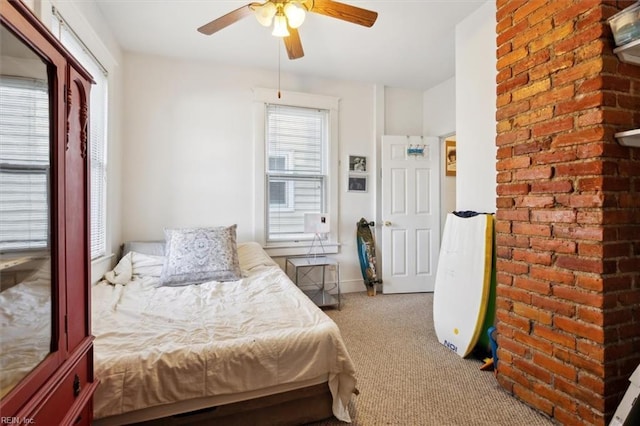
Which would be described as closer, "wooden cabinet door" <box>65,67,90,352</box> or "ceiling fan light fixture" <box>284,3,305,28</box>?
"wooden cabinet door" <box>65,67,90,352</box>

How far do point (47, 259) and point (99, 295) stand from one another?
4.94ft

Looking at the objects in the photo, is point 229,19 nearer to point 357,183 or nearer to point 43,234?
point 43,234

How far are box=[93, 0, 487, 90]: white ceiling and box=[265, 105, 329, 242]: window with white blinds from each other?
0.56 meters

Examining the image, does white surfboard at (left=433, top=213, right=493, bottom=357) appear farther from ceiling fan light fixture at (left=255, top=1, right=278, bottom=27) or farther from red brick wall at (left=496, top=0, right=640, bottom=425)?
ceiling fan light fixture at (left=255, top=1, right=278, bottom=27)

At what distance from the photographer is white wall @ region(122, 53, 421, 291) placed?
10.7ft

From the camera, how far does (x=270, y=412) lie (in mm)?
1507

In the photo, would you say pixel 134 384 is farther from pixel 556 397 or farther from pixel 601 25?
pixel 601 25

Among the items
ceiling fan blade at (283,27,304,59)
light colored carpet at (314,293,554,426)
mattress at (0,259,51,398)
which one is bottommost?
light colored carpet at (314,293,554,426)

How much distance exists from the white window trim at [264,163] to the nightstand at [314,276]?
168mm

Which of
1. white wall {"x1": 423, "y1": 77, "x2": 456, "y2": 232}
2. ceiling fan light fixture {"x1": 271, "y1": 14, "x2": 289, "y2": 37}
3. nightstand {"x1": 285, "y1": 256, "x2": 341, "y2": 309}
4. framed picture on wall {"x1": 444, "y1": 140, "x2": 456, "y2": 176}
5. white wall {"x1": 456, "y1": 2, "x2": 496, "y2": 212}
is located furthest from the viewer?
framed picture on wall {"x1": 444, "y1": 140, "x2": 456, "y2": 176}

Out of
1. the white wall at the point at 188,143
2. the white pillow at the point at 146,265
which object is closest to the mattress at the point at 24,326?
the white pillow at the point at 146,265

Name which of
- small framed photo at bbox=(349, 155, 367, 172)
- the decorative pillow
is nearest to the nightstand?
the decorative pillow

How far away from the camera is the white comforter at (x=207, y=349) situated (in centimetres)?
128

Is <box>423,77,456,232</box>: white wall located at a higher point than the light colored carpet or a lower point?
higher
